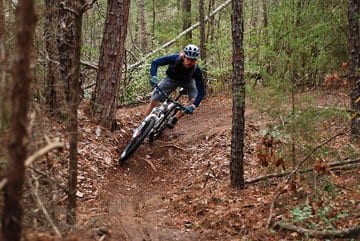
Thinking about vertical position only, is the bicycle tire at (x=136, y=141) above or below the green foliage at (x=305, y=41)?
below

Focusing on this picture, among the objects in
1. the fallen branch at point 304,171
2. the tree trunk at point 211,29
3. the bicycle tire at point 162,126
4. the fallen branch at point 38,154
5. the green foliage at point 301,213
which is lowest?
the green foliage at point 301,213

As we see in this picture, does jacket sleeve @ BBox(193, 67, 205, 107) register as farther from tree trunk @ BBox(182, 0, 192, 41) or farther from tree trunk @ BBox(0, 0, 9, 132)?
tree trunk @ BBox(182, 0, 192, 41)

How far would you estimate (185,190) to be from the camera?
27.3 feet

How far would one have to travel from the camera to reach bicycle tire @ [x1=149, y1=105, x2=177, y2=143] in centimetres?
980

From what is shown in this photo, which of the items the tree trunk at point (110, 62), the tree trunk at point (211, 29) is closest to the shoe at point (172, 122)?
the tree trunk at point (110, 62)

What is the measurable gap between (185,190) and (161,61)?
2676mm

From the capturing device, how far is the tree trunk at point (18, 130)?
268cm

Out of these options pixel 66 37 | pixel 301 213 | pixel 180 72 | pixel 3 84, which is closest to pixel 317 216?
pixel 301 213

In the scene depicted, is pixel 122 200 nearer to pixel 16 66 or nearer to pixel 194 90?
pixel 194 90

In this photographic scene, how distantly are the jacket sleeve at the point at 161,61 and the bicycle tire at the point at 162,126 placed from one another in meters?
0.76

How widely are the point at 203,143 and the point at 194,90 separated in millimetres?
1075

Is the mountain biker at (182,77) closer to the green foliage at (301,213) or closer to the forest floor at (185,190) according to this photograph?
the forest floor at (185,190)

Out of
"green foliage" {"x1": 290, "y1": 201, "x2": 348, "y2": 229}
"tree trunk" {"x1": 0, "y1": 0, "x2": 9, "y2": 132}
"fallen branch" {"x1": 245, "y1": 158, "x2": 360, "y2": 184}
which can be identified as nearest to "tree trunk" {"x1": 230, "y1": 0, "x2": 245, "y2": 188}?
"fallen branch" {"x1": 245, "y1": 158, "x2": 360, "y2": 184}

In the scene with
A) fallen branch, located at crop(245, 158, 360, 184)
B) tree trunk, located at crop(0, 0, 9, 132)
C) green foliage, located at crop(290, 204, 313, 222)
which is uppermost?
tree trunk, located at crop(0, 0, 9, 132)
